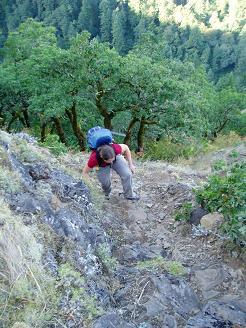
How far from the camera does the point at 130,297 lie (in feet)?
13.2

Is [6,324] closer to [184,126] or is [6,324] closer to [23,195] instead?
[23,195]

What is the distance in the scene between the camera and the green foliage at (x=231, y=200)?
4.45 m

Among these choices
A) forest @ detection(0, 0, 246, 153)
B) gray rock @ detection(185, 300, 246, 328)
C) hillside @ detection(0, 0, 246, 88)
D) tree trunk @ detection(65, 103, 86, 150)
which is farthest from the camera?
hillside @ detection(0, 0, 246, 88)

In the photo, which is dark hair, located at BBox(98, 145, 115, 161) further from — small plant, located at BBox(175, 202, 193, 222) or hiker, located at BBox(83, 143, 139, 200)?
small plant, located at BBox(175, 202, 193, 222)

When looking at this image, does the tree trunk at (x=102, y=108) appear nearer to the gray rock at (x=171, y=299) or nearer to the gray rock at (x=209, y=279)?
the gray rock at (x=209, y=279)

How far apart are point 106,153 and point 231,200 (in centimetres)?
188

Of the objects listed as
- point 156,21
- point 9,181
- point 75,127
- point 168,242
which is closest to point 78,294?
point 9,181

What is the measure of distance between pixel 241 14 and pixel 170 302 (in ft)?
359

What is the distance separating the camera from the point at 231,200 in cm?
464

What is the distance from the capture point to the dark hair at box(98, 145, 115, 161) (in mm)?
5629

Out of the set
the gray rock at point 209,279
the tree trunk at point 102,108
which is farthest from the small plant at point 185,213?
the tree trunk at point 102,108

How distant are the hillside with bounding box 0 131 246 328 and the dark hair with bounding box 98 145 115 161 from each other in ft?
1.68

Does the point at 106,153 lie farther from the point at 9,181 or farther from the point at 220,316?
the point at 220,316

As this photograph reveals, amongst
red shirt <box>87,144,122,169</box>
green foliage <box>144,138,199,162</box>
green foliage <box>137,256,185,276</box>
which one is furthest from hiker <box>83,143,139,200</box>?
green foliage <box>144,138,199,162</box>
